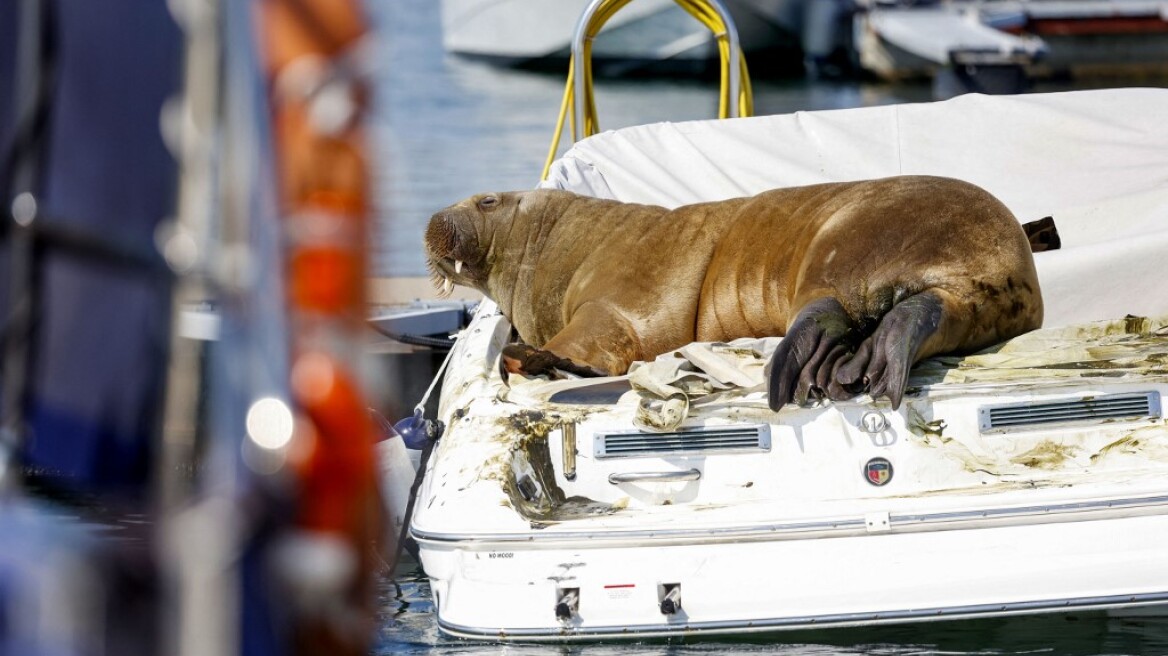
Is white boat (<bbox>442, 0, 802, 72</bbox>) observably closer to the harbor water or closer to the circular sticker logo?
the harbor water

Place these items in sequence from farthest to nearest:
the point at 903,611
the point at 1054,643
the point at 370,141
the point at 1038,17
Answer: the point at 1038,17, the point at 1054,643, the point at 903,611, the point at 370,141

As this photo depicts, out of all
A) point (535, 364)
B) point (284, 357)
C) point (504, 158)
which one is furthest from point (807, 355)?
point (504, 158)

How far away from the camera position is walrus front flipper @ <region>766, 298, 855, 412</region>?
3559mm

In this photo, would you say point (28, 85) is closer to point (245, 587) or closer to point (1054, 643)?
point (245, 587)

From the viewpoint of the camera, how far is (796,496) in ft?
11.4

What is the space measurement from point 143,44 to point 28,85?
0.13 metres

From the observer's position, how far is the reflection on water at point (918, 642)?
332 centimetres

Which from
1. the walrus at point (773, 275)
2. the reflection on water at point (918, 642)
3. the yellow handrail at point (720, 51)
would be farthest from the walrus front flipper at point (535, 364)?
the yellow handrail at point (720, 51)

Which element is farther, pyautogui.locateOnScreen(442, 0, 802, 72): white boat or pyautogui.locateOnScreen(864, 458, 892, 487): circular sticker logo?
pyautogui.locateOnScreen(442, 0, 802, 72): white boat

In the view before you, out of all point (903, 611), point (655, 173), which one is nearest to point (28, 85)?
point (903, 611)

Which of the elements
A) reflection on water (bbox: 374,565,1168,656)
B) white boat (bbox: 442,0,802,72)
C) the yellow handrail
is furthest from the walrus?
white boat (bbox: 442,0,802,72)

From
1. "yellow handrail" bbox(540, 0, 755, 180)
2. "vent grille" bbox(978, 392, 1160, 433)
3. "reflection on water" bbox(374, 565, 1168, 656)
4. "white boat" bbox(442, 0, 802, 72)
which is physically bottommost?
"reflection on water" bbox(374, 565, 1168, 656)

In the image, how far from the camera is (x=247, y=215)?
1086 mm

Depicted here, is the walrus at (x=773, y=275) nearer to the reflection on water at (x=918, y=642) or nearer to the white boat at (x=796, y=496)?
the white boat at (x=796, y=496)
